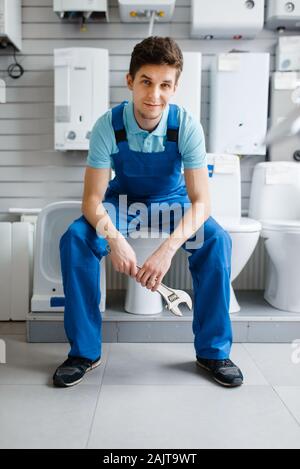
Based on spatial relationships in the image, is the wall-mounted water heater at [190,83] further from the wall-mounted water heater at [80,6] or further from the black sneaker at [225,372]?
the black sneaker at [225,372]

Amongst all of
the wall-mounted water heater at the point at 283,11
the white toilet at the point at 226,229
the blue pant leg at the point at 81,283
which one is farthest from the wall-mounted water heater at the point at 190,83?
the blue pant leg at the point at 81,283

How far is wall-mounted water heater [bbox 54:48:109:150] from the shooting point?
3072 millimetres

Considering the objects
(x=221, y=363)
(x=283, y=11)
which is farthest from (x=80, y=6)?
(x=221, y=363)

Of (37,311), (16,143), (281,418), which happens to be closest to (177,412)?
(281,418)

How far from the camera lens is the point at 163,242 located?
2037 millimetres

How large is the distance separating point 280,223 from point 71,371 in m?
1.37

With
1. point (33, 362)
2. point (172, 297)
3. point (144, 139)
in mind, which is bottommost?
point (33, 362)

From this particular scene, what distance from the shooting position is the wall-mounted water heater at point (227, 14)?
3.05 m

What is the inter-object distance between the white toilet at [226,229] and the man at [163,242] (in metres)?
0.35

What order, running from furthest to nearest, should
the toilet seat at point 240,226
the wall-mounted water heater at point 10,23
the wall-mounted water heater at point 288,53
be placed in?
the wall-mounted water heater at point 288,53
the wall-mounted water heater at point 10,23
the toilet seat at point 240,226

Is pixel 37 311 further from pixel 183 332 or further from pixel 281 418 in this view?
pixel 281 418

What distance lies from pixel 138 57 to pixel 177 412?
1.38 metres

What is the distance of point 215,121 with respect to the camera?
10.4 ft

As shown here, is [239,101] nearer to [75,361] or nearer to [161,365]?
[161,365]
